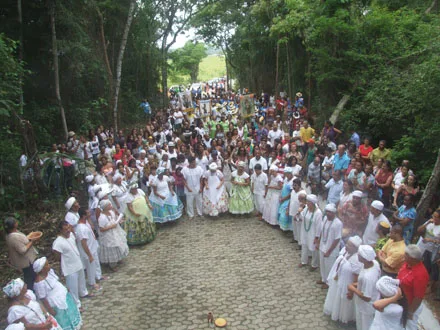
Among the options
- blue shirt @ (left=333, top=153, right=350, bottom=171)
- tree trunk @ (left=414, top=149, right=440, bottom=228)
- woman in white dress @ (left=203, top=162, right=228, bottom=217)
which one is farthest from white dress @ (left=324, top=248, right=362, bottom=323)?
woman in white dress @ (left=203, top=162, right=228, bottom=217)

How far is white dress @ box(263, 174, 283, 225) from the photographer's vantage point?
919cm

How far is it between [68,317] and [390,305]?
14.0 ft

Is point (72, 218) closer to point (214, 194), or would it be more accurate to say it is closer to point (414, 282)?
point (214, 194)

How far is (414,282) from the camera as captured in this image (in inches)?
177

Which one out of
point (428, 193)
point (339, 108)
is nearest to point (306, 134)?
point (339, 108)

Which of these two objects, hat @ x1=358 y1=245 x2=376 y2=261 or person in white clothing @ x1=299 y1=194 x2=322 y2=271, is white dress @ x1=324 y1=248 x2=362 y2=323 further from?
person in white clothing @ x1=299 y1=194 x2=322 y2=271

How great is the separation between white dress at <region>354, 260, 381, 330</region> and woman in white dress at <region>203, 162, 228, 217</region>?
510 cm

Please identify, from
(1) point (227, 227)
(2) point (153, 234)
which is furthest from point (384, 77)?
(2) point (153, 234)

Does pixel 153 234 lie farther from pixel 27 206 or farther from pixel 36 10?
pixel 36 10

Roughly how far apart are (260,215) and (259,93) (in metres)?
20.6

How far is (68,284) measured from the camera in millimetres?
6398

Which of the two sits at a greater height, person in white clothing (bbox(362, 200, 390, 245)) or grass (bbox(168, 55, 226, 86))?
grass (bbox(168, 55, 226, 86))

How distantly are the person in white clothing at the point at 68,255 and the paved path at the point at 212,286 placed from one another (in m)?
0.49

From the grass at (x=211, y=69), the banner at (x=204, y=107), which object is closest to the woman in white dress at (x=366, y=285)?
the banner at (x=204, y=107)
